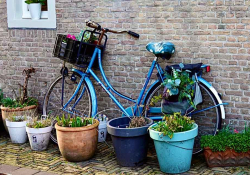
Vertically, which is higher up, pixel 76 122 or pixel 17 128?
pixel 76 122

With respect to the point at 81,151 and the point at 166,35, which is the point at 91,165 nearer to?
the point at 81,151

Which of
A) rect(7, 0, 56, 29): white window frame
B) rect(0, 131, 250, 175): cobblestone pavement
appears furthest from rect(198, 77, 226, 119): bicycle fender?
rect(7, 0, 56, 29): white window frame

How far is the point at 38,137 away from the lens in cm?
661

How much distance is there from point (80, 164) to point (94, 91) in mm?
1143

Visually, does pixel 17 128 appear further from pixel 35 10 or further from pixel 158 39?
pixel 158 39

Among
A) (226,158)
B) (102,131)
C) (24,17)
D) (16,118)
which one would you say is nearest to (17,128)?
(16,118)

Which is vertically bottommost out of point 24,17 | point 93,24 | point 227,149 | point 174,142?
point 227,149

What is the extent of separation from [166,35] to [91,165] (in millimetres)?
1991

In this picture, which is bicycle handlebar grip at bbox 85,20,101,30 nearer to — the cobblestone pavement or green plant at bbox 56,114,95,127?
green plant at bbox 56,114,95,127

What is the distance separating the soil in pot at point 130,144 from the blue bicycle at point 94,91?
49 cm

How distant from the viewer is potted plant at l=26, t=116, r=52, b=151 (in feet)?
21.6

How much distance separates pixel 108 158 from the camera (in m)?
6.21

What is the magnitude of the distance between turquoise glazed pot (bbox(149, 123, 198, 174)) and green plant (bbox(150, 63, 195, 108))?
447 millimetres

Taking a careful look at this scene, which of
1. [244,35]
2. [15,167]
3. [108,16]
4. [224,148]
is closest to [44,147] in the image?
[15,167]
